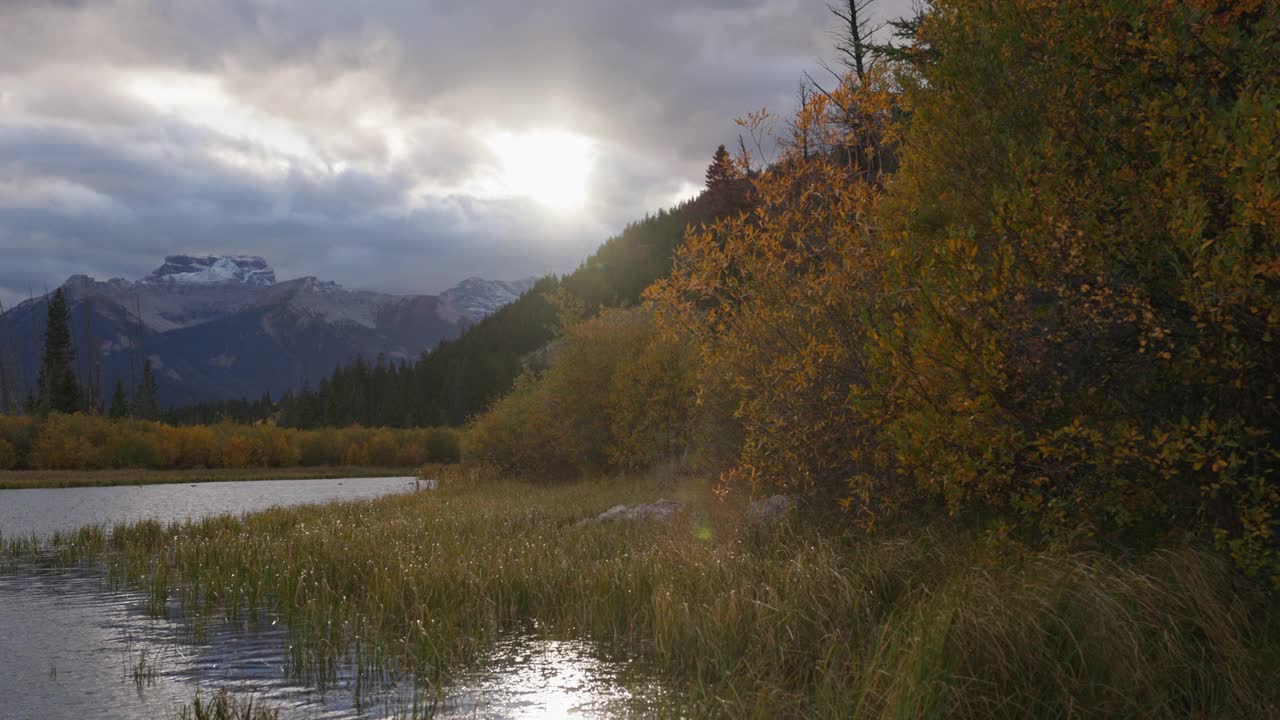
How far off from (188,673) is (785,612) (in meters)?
7.32

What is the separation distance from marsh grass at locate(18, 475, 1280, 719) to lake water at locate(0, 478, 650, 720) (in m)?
0.40

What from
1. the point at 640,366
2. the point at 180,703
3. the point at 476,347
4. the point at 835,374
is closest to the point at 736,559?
the point at 835,374

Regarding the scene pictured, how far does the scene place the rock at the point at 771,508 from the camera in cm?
1352

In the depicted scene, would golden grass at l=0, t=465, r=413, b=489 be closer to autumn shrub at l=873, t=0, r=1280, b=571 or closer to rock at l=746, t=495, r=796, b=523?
rock at l=746, t=495, r=796, b=523

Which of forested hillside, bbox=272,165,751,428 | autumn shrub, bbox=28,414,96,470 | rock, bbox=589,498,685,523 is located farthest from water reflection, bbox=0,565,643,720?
forested hillside, bbox=272,165,751,428

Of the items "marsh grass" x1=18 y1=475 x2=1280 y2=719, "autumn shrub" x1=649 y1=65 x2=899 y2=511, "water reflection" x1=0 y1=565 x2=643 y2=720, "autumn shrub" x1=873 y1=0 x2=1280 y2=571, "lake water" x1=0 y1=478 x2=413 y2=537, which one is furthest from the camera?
"lake water" x1=0 y1=478 x2=413 y2=537

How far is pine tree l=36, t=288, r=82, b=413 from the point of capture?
8419 cm

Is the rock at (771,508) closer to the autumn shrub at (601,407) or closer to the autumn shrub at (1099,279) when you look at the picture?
the autumn shrub at (1099,279)

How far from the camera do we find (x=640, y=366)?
33.6 meters

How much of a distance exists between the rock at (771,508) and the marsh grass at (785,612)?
53 cm

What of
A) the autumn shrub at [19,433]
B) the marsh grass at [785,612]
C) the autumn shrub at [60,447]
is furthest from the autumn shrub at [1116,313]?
the autumn shrub at [19,433]

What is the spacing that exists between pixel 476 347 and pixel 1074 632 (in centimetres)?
14125

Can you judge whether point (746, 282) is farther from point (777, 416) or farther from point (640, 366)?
point (640, 366)

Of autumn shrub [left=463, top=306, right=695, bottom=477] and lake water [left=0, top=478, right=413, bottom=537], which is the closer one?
lake water [left=0, top=478, right=413, bottom=537]
